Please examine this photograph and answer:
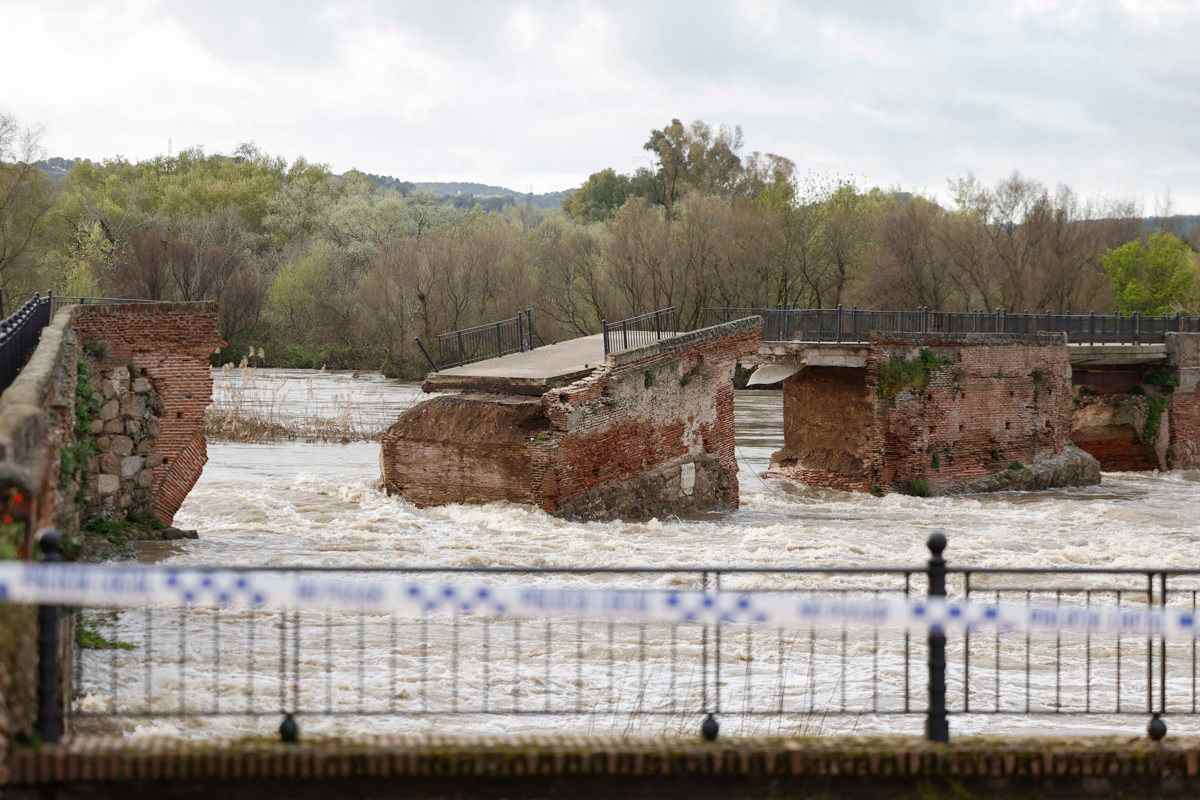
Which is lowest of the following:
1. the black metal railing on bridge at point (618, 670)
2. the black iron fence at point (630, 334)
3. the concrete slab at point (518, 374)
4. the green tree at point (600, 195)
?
the black metal railing on bridge at point (618, 670)

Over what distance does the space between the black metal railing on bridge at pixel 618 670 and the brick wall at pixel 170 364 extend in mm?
4248

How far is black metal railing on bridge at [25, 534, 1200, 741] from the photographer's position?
10.4 meters

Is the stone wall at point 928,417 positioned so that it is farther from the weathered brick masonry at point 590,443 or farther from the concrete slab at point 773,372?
the weathered brick masonry at point 590,443

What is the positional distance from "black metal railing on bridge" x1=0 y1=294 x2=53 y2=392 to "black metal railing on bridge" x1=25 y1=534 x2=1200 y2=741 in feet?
7.64

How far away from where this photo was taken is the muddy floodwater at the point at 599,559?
36.1ft

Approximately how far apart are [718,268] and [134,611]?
45.6 metres

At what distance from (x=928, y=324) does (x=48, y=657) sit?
25222 millimetres

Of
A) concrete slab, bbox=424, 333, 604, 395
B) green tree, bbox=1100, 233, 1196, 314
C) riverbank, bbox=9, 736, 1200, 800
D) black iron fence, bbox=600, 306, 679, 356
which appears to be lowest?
riverbank, bbox=9, 736, 1200, 800

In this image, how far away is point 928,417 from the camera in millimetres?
28453

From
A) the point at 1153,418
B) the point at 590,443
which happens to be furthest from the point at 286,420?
the point at 1153,418

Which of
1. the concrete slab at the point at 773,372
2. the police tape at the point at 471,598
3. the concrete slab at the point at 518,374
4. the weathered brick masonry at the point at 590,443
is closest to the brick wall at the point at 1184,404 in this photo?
the concrete slab at the point at 773,372

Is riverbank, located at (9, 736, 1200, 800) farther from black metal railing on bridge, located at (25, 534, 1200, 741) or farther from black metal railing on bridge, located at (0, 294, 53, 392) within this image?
black metal railing on bridge, located at (0, 294, 53, 392)

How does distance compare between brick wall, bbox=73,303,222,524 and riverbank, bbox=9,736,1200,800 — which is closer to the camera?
riverbank, bbox=9,736,1200,800

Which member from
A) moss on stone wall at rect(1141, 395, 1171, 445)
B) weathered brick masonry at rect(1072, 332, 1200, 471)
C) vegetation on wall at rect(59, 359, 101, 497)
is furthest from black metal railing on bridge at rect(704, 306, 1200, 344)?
vegetation on wall at rect(59, 359, 101, 497)
